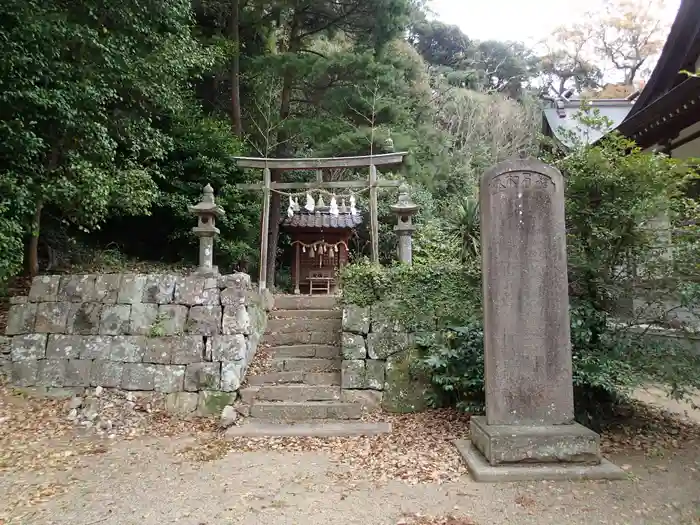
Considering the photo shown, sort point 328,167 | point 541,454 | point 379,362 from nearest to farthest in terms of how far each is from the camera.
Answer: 1. point 541,454
2. point 379,362
3. point 328,167

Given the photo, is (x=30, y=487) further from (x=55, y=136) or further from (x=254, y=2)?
(x=254, y=2)

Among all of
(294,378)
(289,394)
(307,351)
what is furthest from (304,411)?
(307,351)

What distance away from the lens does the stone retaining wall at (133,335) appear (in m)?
6.10

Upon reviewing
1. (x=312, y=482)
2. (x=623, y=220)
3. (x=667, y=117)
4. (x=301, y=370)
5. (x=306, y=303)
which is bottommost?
(x=312, y=482)

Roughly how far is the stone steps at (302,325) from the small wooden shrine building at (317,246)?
520 centimetres

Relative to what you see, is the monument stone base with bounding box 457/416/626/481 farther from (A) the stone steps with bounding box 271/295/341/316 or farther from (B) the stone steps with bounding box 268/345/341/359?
(A) the stone steps with bounding box 271/295/341/316

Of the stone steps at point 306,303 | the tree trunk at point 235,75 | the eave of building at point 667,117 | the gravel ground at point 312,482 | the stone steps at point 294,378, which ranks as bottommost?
the gravel ground at point 312,482

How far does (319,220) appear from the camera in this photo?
519 inches

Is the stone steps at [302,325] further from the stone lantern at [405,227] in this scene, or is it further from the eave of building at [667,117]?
the eave of building at [667,117]

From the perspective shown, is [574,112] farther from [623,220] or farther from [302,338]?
[302,338]

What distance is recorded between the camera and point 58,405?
5.94 meters

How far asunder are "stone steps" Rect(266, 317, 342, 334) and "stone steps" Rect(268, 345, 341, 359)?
1.61 feet

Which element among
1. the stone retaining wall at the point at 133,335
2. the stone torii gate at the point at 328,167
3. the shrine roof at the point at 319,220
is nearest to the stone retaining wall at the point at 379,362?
the stone retaining wall at the point at 133,335

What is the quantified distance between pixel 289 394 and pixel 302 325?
181cm
